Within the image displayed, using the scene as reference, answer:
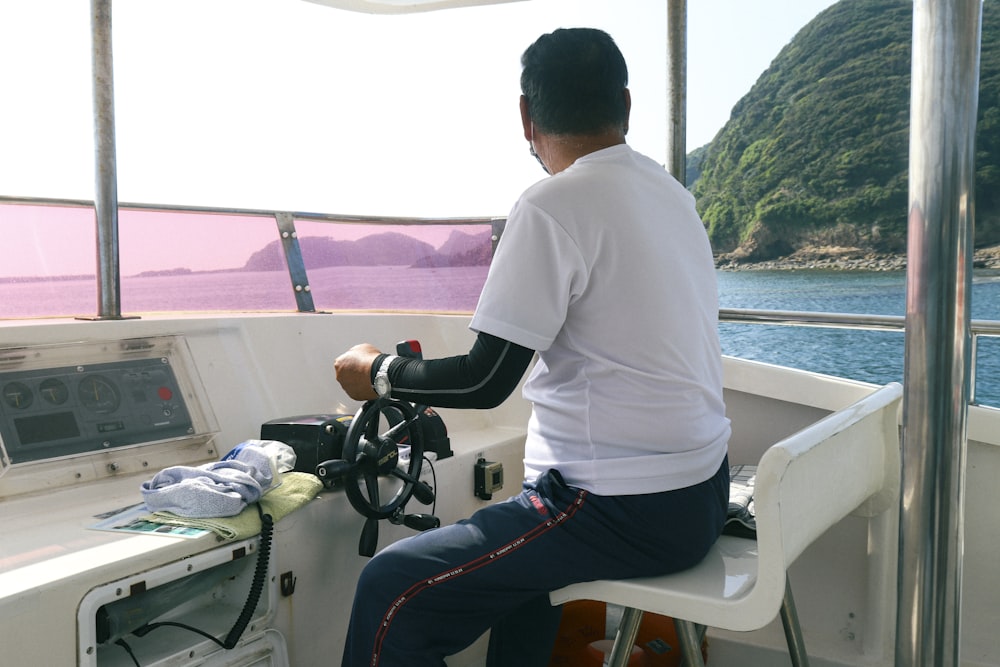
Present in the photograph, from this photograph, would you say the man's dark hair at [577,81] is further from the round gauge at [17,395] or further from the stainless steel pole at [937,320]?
the round gauge at [17,395]

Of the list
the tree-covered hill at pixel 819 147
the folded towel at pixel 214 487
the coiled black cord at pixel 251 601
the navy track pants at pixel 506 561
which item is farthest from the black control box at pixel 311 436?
the tree-covered hill at pixel 819 147

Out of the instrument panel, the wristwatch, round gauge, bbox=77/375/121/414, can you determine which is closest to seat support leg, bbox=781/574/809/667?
the wristwatch

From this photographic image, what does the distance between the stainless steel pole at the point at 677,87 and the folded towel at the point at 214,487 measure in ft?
5.32

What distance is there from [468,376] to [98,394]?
1.19 meters

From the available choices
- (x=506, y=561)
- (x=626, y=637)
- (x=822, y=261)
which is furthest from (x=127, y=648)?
(x=822, y=261)

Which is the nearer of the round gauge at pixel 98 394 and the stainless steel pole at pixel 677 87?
the round gauge at pixel 98 394

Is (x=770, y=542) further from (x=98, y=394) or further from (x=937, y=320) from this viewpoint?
(x=98, y=394)

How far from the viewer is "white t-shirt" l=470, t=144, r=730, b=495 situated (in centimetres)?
129

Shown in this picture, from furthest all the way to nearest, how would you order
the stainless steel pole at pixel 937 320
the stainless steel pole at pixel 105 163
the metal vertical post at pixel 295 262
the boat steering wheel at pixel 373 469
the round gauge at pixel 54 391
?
the metal vertical post at pixel 295 262, the stainless steel pole at pixel 105 163, the round gauge at pixel 54 391, the boat steering wheel at pixel 373 469, the stainless steel pole at pixel 937 320

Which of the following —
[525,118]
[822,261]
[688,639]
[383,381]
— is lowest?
[822,261]

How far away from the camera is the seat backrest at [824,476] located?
1.18 meters

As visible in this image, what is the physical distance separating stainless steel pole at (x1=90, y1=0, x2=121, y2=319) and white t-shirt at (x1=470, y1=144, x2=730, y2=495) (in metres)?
1.45

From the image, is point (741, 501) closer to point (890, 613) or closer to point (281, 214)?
point (890, 613)

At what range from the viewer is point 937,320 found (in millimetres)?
1121
